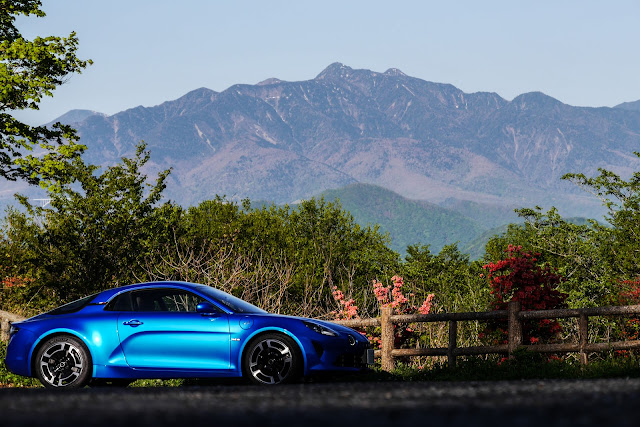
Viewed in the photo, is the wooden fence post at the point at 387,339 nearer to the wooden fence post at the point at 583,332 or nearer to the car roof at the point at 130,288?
the wooden fence post at the point at 583,332

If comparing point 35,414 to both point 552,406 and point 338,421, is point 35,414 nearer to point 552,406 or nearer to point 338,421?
point 338,421

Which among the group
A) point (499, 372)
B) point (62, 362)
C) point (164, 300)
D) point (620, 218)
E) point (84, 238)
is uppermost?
point (620, 218)

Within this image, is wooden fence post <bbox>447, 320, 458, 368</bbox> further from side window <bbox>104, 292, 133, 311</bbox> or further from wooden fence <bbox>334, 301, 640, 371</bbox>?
side window <bbox>104, 292, 133, 311</bbox>

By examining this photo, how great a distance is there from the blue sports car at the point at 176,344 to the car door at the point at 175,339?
12mm

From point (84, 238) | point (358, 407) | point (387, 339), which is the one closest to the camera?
point (358, 407)

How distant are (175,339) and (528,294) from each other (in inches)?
300

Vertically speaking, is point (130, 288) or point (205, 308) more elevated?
point (130, 288)

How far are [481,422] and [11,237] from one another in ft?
107

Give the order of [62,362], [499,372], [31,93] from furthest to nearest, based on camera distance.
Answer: [31,93] < [499,372] < [62,362]

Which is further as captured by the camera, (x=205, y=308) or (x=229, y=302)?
(x=229, y=302)

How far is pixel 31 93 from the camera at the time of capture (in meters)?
25.4

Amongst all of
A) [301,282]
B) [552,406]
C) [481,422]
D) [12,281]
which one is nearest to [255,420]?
[481,422]

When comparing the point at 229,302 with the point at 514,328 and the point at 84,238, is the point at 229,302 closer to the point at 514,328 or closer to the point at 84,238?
the point at 514,328

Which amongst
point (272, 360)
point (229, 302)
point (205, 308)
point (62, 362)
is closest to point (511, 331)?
point (272, 360)
